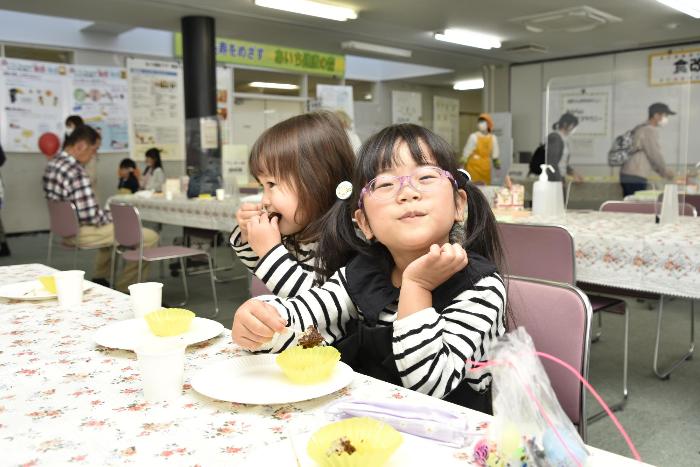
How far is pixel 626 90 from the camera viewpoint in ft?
13.8

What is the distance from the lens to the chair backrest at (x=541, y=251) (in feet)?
7.44

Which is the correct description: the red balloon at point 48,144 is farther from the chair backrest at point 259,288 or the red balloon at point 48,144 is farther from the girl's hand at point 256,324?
the girl's hand at point 256,324

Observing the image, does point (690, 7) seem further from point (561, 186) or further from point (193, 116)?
point (193, 116)

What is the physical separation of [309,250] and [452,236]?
0.42 m

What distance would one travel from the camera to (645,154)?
12.7 ft

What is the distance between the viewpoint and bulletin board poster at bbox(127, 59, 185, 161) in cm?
885

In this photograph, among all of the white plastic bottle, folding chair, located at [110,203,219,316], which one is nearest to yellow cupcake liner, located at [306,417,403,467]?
the white plastic bottle

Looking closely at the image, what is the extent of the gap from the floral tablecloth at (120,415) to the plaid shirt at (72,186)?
361 centimetres

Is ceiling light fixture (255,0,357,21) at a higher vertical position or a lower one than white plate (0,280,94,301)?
higher

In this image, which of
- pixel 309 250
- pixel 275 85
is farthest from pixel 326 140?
pixel 275 85

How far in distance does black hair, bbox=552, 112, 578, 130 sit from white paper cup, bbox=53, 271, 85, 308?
3.58m

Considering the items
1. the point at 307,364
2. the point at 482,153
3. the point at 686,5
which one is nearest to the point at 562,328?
the point at 307,364

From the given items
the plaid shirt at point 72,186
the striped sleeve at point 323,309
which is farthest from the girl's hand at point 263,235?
the plaid shirt at point 72,186

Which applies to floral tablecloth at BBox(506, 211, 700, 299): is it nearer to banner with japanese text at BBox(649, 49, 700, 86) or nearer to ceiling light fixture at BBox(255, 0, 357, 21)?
ceiling light fixture at BBox(255, 0, 357, 21)
